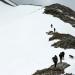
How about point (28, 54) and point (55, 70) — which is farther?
point (28, 54)

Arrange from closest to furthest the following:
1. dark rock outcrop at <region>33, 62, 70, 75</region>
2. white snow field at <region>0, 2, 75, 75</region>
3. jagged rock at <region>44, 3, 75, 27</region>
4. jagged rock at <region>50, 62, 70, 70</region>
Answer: dark rock outcrop at <region>33, 62, 70, 75</region> → jagged rock at <region>50, 62, 70, 70</region> → white snow field at <region>0, 2, 75, 75</region> → jagged rock at <region>44, 3, 75, 27</region>

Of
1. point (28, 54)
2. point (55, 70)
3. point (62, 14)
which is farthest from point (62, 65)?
point (62, 14)

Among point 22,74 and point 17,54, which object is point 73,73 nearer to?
point 22,74

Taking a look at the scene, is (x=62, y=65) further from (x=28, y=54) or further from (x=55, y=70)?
(x=28, y=54)

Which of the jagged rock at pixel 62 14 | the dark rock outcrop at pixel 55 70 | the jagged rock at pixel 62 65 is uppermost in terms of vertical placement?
the jagged rock at pixel 62 14

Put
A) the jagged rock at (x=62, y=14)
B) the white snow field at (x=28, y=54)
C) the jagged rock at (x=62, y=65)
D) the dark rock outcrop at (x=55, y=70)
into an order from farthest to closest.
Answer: the jagged rock at (x=62, y=14)
the white snow field at (x=28, y=54)
the jagged rock at (x=62, y=65)
the dark rock outcrop at (x=55, y=70)

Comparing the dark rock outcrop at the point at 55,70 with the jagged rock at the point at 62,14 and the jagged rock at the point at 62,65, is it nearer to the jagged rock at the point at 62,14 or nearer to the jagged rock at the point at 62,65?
the jagged rock at the point at 62,65

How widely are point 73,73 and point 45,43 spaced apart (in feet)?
71.7

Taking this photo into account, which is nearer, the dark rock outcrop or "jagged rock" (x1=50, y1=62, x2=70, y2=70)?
the dark rock outcrop

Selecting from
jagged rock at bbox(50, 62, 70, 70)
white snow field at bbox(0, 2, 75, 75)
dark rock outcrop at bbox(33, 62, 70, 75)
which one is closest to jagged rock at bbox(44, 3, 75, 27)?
white snow field at bbox(0, 2, 75, 75)

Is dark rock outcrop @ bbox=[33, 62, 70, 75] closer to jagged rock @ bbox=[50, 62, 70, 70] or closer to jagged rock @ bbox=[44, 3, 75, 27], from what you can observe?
jagged rock @ bbox=[50, 62, 70, 70]

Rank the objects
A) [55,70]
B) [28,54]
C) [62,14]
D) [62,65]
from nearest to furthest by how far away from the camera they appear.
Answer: [55,70], [62,65], [28,54], [62,14]

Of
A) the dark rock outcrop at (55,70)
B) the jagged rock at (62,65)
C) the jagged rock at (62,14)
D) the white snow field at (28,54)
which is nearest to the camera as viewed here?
the dark rock outcrop at (55,70)

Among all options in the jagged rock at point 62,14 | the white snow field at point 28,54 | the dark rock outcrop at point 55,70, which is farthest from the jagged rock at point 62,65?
the jagged rock at point 62,14
